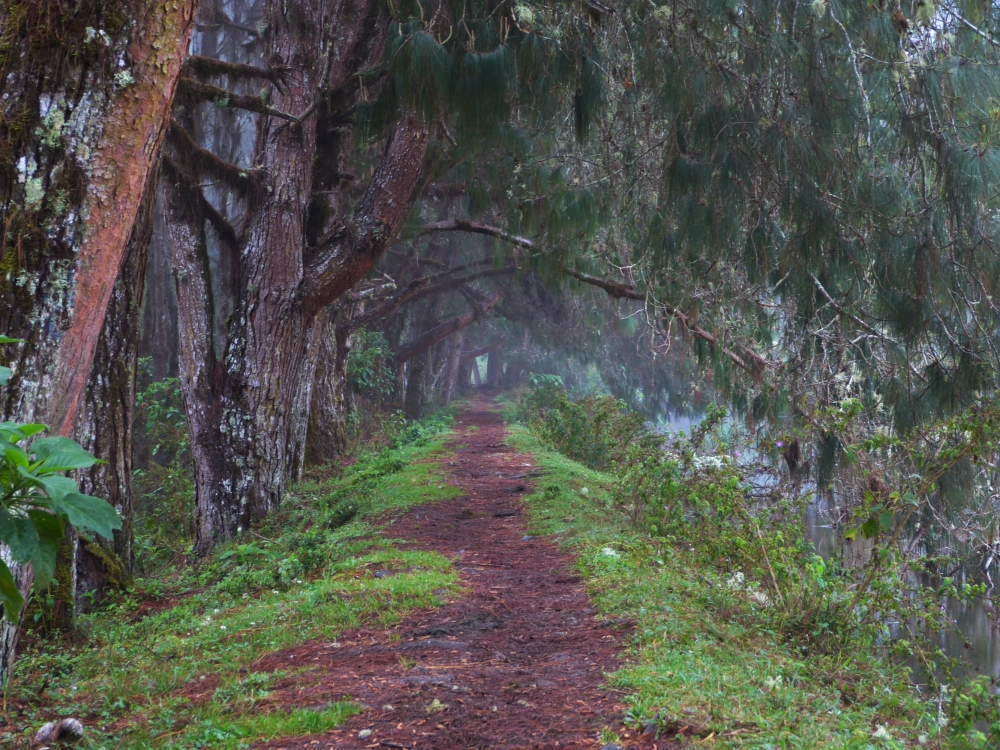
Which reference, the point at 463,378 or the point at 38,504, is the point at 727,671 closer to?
the point at 38,504

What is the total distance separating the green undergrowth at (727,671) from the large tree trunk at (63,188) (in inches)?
97.1

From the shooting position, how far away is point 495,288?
22.9 metres

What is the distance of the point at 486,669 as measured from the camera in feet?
12.8

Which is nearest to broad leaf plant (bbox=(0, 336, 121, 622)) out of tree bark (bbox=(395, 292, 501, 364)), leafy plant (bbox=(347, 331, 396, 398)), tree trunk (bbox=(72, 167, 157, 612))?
tree trunk (bbox=(72, 167, 157, 612))

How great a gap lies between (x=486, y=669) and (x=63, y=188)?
2622 millimetres

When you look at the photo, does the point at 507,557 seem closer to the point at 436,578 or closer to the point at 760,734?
the point at 436,578

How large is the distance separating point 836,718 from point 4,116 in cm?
380

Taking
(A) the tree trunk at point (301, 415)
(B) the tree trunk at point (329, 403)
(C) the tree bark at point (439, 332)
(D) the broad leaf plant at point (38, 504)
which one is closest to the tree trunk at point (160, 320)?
(B) the tree trunk at point (329, 403)

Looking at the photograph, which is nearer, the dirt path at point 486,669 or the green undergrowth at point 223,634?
the dirt path at point 486,669

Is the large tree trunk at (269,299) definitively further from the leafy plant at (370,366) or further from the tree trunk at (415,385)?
the tree trunk at (415,385)

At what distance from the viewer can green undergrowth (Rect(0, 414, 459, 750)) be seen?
3270mm

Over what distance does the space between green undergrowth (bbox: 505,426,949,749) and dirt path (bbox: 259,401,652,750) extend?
16 centimetres

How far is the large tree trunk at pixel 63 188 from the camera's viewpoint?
3207mm

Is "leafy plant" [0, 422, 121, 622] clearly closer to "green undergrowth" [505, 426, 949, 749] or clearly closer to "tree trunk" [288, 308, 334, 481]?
"green undergrowth" [505, 426, 949, 749]
